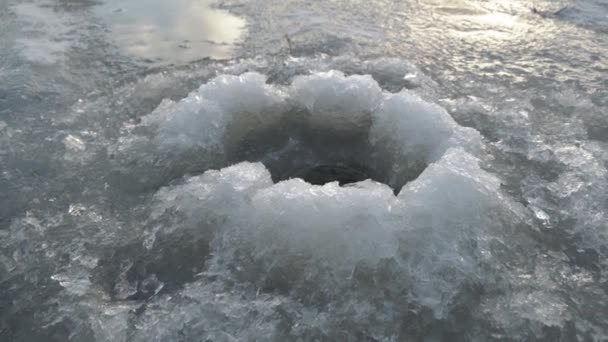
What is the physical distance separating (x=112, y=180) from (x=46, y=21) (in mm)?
2532

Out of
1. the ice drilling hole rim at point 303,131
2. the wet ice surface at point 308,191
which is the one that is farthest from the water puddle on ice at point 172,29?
the ice drilling hole rim at point 303,131

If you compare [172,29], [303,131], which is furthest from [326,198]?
[172,29]

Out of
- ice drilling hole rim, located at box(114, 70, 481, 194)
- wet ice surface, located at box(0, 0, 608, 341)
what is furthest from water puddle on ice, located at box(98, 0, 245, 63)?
ice drilling hole rim, located at box(114, 70, 481, 194)

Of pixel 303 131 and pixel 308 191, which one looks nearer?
pixel 308 191

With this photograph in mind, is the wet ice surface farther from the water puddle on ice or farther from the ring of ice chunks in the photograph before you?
the water puddle on ice

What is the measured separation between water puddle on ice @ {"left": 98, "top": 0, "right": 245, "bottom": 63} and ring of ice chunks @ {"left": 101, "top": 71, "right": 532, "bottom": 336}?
89 cm

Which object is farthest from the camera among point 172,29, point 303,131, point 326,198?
point 172,29

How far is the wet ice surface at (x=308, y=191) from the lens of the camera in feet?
5.76

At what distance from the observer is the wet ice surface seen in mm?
1755

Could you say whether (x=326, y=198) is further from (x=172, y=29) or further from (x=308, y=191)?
(x=172, y=29)

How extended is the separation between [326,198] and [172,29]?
2657mm

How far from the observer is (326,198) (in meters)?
2.04

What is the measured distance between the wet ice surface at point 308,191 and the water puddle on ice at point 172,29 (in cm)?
16

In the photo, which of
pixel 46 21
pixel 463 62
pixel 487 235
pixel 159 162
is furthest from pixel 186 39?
pixel 487 235
